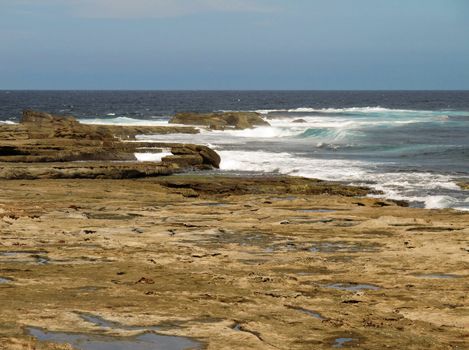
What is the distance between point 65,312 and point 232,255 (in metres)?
5.51

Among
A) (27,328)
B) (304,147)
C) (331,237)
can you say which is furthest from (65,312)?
(304,147)

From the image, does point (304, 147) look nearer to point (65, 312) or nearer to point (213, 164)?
point (213, 164)

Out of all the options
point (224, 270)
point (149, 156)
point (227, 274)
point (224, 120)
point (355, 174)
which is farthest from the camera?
point (224, 120)

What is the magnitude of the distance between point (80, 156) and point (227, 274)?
21315 millimetres

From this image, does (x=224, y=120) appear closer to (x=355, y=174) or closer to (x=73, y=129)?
(x=73, y=129)

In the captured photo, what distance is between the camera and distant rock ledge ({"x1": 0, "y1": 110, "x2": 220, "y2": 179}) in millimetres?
30547

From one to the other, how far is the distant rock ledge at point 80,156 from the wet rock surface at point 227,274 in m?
4.80

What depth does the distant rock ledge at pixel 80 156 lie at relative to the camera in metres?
30.5

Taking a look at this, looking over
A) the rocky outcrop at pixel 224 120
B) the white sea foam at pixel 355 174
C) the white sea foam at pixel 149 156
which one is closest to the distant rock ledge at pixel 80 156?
the white sea foam at pixel 149 156

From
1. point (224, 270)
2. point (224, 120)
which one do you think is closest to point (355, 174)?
point (224, 270)

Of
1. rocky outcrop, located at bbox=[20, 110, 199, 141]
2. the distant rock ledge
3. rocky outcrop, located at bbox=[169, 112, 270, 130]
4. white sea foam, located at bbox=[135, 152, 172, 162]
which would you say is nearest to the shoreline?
the distant rock ledge

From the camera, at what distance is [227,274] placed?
1497 cm

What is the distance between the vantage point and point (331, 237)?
19281 mm

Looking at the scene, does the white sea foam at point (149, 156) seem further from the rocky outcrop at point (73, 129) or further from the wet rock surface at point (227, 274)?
the wet rock surface at point (227, 274)
